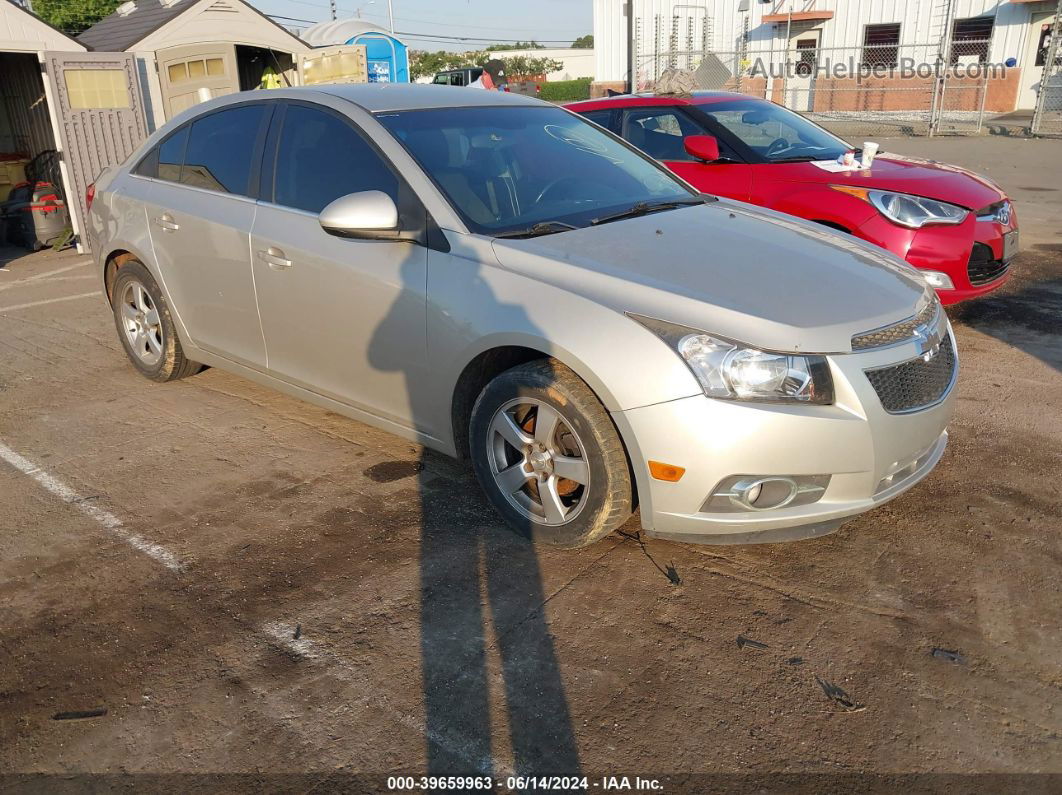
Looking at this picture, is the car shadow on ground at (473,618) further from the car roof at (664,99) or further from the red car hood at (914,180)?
the car roof at (664,99)

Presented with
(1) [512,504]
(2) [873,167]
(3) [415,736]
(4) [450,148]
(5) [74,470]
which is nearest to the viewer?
(3) [415,736]

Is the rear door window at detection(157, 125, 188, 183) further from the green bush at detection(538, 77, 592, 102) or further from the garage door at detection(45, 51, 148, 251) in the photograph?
the green bush at detection(538, 77, 592, 102)

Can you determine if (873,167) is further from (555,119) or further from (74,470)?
(74,470)

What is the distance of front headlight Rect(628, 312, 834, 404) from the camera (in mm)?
2967

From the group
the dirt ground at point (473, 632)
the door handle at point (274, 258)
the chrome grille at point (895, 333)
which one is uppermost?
the door handle at point (274, 258)

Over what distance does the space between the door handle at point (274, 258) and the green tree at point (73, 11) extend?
1199 inches

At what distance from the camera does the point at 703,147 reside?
6457 mm

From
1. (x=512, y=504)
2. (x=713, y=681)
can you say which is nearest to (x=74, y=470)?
(x=512, y=504)

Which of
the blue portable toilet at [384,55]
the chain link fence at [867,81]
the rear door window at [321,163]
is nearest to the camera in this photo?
the rear door window at [321,163]

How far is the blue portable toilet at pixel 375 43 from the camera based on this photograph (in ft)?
61.6

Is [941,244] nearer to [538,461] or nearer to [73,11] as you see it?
[538,461]

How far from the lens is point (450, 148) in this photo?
4.00 meters

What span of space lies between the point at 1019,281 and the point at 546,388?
6143mm

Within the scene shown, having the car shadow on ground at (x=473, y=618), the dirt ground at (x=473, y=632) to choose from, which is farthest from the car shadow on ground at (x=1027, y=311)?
the car shadow on ground at (x=473, y=618)
